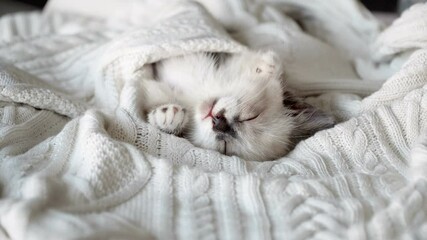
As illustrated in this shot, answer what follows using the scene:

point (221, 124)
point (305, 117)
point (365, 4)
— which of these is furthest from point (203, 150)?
point (365, 4)

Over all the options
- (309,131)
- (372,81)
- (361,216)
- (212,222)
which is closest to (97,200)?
(212,222)

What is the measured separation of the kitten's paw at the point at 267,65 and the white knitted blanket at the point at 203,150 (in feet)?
0.22

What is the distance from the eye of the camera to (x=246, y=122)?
3.56ft

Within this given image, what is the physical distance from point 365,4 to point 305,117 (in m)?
0.88

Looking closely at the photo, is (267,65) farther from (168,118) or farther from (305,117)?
(168,118)

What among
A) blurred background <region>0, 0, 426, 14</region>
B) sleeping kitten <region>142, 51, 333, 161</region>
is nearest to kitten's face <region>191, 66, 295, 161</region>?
sleeping kitten <region>142, 51, 333, 161</region>

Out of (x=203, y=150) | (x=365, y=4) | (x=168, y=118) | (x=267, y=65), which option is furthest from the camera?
(x=365, y=4)

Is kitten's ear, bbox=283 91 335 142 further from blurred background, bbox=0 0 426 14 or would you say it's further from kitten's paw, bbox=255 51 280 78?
blurred background, bbox=0 0 426 14

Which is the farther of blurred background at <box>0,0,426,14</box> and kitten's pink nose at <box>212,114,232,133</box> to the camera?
blurred background at <box>0,0,426,14</box>

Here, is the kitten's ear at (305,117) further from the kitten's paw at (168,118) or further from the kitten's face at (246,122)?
the kitten's paw at (168,118)

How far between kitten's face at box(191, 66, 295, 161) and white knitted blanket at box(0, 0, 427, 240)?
0.10m

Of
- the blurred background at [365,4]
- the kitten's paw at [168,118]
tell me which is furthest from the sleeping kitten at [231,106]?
the blurred background at [365,4]

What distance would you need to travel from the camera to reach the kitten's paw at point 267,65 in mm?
1171

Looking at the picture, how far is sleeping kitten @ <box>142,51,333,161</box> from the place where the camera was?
3.51 ft
